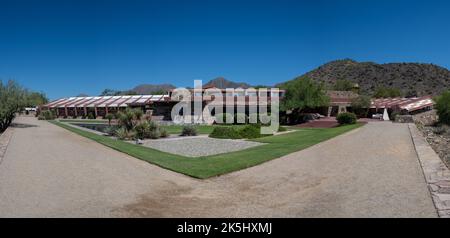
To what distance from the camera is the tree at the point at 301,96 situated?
138 feet

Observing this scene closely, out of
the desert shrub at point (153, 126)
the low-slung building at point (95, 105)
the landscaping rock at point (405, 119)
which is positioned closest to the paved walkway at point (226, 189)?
the desert shrub at point (153, 126)

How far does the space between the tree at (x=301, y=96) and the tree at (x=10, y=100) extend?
26.5 metres

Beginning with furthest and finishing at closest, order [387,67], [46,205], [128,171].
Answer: [387,67] < [128,171] < [46,205]

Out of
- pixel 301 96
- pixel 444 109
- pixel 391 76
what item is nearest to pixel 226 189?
pixel 444 109

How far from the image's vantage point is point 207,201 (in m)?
7.32

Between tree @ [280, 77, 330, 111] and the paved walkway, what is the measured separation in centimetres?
2951

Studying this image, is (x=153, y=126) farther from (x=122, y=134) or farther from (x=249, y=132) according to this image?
(x=249, y=132)

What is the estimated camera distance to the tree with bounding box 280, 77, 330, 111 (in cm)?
4203

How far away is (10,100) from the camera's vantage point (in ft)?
99.9

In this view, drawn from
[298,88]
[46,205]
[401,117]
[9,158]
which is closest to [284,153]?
[46,205]

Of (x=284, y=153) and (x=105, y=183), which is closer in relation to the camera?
(x=105, y=183)

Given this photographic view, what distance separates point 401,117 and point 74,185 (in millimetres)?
31778
